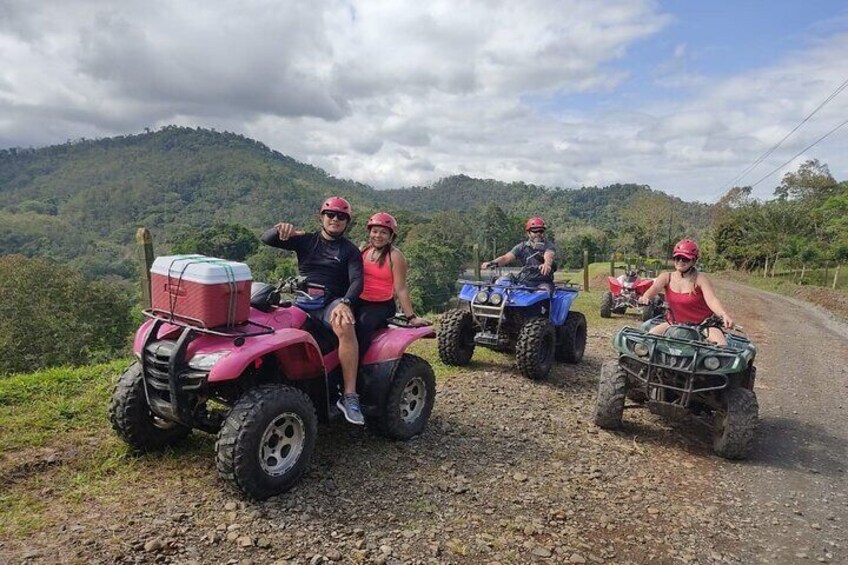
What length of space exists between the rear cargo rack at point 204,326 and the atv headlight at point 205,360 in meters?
0.13

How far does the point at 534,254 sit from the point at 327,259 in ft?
14.3

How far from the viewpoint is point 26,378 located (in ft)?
18.6

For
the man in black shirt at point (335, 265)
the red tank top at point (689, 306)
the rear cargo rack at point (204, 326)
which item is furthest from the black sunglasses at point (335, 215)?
the red tank top at point (689, 306)

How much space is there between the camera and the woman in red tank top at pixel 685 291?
5771 mm

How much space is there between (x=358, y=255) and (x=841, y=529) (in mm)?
4131

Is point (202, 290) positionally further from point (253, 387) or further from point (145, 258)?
point (145, 258)

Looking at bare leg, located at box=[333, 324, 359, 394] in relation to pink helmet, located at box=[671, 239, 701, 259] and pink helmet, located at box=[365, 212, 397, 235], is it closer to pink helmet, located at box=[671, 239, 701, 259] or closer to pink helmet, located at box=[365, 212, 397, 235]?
pink helmet, located at box=[365, 212, 397, 235]

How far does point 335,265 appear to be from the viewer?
15.1 ft

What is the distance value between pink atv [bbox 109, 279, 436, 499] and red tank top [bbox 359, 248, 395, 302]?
0.44 meters

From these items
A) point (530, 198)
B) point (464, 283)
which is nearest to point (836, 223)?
point (464, 283)

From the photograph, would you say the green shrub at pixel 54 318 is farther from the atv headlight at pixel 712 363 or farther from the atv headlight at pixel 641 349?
the atv headlight at pixel 712 363

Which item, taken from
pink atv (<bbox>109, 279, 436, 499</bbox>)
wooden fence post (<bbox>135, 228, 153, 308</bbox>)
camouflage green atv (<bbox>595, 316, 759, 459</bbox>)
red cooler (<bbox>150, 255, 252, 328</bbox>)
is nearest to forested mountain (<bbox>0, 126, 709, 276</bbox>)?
wooden fence post (<bbox>135, 228, 153, 308</bbox>)

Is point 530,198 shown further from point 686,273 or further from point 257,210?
point 686,273

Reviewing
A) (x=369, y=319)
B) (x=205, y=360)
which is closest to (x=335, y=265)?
(x=369, y=319)
